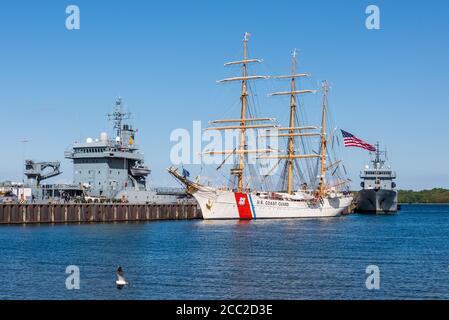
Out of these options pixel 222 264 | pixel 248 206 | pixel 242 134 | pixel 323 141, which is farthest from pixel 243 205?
pixel 222 264

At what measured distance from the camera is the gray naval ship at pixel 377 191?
470ft

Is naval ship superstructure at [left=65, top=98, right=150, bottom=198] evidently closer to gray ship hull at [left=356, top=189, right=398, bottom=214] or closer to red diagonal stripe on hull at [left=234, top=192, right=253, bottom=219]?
red diagonal stripe on hull at [left=234, top=192, right=253, bottom=219]

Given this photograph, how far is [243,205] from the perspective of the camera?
102 metres

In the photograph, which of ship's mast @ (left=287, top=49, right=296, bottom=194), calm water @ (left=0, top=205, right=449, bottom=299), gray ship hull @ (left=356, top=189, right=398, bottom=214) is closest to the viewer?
calm water @ (left=0, top=205, right=449, bottom=299)

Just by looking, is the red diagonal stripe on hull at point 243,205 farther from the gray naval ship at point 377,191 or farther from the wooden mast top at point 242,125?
the gray naval ship at point 377,191

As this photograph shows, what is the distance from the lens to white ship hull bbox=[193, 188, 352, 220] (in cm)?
9988

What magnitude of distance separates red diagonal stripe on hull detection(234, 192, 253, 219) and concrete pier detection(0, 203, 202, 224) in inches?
584

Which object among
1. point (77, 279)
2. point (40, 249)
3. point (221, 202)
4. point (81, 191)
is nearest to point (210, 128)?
point (221, 202)

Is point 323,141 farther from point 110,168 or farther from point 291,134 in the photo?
point 110,168

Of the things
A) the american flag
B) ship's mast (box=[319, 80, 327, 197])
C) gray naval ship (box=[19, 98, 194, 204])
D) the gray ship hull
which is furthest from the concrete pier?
the gray ship hull

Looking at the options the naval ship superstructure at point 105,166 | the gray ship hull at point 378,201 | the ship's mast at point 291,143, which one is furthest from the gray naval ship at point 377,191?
the naval ship superstructure at point 105,166

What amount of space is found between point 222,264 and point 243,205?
186 ft

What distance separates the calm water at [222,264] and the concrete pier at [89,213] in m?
13.5
